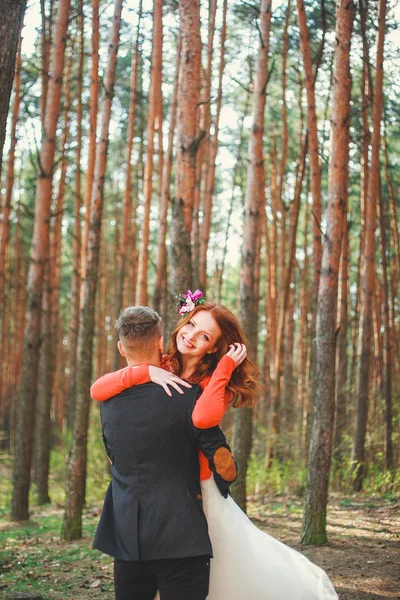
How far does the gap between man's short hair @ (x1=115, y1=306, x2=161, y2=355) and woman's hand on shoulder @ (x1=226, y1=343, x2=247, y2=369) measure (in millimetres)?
310

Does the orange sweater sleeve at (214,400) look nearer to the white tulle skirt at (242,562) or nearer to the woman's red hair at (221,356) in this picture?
the woman's red hair at (221,356)

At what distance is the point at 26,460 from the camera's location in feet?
33.5

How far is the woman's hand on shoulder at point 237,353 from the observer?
297 cm

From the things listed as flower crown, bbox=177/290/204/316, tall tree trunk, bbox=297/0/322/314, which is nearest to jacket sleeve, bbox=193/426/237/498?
flower crown, bbox=177/290/204/316

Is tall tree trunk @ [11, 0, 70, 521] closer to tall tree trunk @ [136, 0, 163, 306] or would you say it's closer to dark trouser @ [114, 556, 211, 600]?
tall tree trunk @ [136, 0, 163, 306]

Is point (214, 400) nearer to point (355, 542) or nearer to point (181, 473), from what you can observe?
point (181, 473)

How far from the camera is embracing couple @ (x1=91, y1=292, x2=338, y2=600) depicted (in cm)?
274

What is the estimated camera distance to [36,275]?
9.89 meters

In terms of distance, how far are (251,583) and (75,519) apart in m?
5.72

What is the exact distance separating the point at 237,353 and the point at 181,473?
53cm

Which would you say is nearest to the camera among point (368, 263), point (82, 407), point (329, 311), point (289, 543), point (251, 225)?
point (329, 311)

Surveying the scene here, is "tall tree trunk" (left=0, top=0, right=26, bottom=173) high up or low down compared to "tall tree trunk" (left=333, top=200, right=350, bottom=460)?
up

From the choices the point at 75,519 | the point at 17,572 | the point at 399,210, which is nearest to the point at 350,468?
the point at 75,519

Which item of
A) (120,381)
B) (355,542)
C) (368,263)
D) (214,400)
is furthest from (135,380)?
(368,263)
